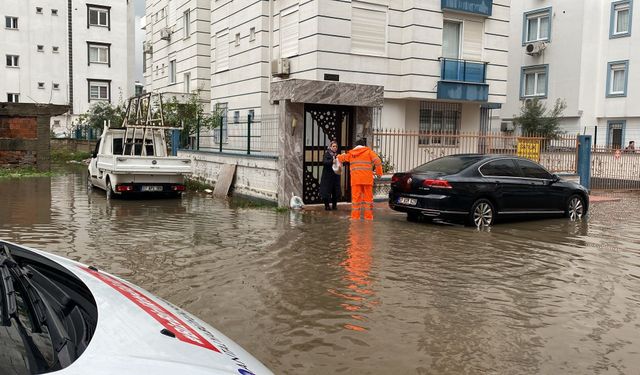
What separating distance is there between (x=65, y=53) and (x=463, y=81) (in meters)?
34.8

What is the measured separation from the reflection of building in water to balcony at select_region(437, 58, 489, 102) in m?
10.9

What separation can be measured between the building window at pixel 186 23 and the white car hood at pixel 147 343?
1111 inches

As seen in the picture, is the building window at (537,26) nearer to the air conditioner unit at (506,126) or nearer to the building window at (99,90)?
the air conditioner unit at (506,126)

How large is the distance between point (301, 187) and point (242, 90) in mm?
10985

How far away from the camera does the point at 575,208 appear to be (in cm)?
1316

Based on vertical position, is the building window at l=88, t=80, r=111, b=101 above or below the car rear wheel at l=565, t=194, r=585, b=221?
above

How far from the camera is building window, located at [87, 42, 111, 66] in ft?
148

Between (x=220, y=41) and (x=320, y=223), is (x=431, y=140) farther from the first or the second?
(x=220, y=41)

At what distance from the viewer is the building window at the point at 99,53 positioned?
45.2 metres

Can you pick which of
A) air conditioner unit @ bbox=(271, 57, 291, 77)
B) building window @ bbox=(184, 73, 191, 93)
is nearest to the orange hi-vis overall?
air conditioner unit @ bbox=(271, 57, 291, 77)

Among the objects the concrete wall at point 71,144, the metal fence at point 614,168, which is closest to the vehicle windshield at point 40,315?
the metal fence at point 614,168

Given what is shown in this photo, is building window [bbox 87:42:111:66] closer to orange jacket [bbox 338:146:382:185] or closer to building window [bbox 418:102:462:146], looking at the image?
building window [bbox 418:102:462:146]

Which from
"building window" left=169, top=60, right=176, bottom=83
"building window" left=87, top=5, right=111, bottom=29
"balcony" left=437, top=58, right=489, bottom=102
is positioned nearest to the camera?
"balcony" left=437, top=58, right=489, bottom=102

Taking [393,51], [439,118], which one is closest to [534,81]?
[439,118]
